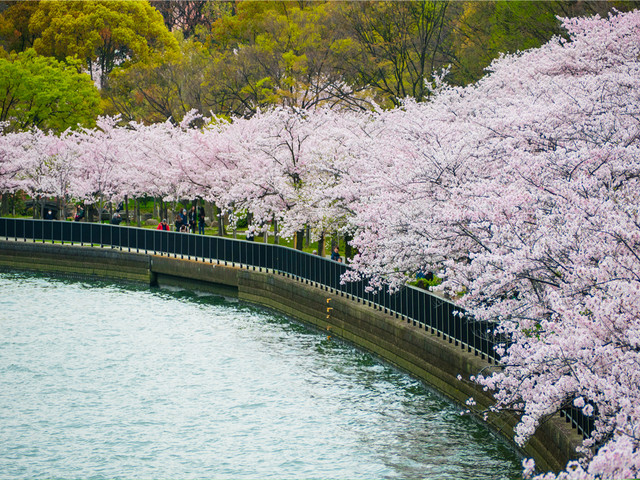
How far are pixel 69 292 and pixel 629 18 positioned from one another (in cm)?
2950

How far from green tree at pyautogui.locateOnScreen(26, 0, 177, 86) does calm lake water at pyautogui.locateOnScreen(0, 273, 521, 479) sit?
51.5 m

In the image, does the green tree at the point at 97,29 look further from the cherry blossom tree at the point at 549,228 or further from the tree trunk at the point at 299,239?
the cherry blossom tree at the point at 549,228

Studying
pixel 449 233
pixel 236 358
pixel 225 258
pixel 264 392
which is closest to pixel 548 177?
pixel 449 233

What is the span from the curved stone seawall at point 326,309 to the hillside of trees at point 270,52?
10479 millimetres

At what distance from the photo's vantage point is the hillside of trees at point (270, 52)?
53.7 metres

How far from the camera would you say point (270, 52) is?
64.0 metres

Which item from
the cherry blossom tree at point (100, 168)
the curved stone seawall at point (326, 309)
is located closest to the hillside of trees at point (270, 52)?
the cherry blossom tree at point (100, 168)

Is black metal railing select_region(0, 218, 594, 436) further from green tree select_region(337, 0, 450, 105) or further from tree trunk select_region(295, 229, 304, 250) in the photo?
green tree select_region(337, 0, 450, 105)

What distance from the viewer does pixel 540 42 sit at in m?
46.8

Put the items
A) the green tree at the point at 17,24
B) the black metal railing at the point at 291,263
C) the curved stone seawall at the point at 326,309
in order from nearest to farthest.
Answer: the curved stone seawall at the point at 326,309 < the black metal railing at the point at 291,263 < the green tree at the point at 17,24

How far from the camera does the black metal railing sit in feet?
77.8

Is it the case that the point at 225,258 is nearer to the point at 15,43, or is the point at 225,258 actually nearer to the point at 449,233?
the point at 449,233

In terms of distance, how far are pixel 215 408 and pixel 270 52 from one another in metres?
42.2

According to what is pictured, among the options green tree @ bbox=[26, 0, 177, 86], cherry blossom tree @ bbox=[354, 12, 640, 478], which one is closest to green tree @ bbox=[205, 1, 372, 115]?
green tree @ bbox=[26, 0, 177, 86]
